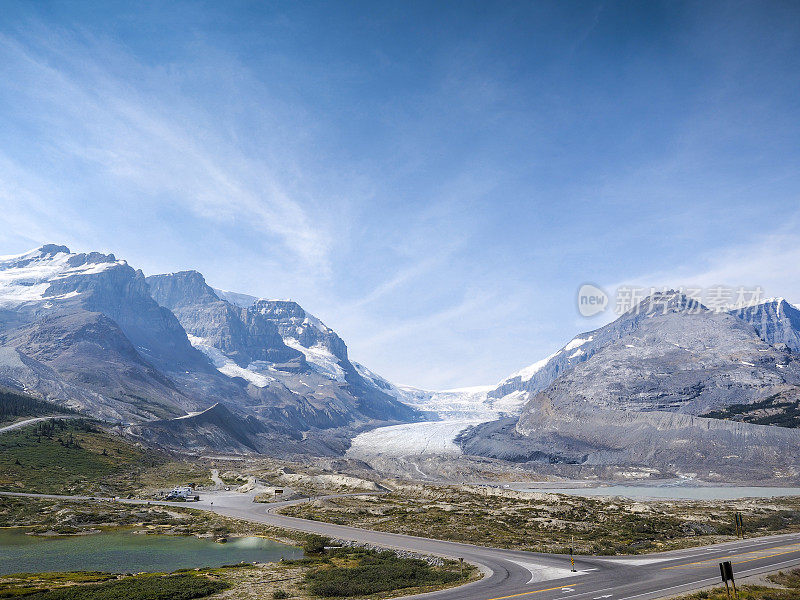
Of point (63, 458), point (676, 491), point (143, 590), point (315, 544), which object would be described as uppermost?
point (63, 458)

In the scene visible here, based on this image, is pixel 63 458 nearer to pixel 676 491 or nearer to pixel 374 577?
pixel 374 577

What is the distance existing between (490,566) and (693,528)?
40.9 m

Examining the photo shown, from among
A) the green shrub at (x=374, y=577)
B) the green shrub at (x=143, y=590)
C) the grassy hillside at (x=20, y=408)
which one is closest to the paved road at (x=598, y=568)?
the green shrub at (x=374, y=577)

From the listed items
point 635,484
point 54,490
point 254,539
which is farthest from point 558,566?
point 635,484

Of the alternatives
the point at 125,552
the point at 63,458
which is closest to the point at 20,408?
the point at 63,458

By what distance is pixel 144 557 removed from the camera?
5394cm

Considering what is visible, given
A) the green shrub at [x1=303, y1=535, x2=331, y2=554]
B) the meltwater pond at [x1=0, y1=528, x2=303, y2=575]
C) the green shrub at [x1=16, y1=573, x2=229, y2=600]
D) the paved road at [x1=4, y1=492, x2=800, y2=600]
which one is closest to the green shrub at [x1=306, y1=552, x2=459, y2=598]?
the paved road at [x1=4, y1=492, x2=800, y2=600]

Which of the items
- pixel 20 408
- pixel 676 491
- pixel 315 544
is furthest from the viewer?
pixel 20 408

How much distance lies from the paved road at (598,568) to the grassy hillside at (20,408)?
14867cm

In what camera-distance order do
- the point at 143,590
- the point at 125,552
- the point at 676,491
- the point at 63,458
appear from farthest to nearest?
the point at 676,491 → the point at 63,458 → the point at 125,552 → the point at 143,590

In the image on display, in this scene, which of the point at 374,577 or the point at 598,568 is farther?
the point at 598,568

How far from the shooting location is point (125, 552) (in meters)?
55.9

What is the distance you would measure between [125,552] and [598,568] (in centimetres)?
5306

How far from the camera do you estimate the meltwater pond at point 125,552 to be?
49688mm
